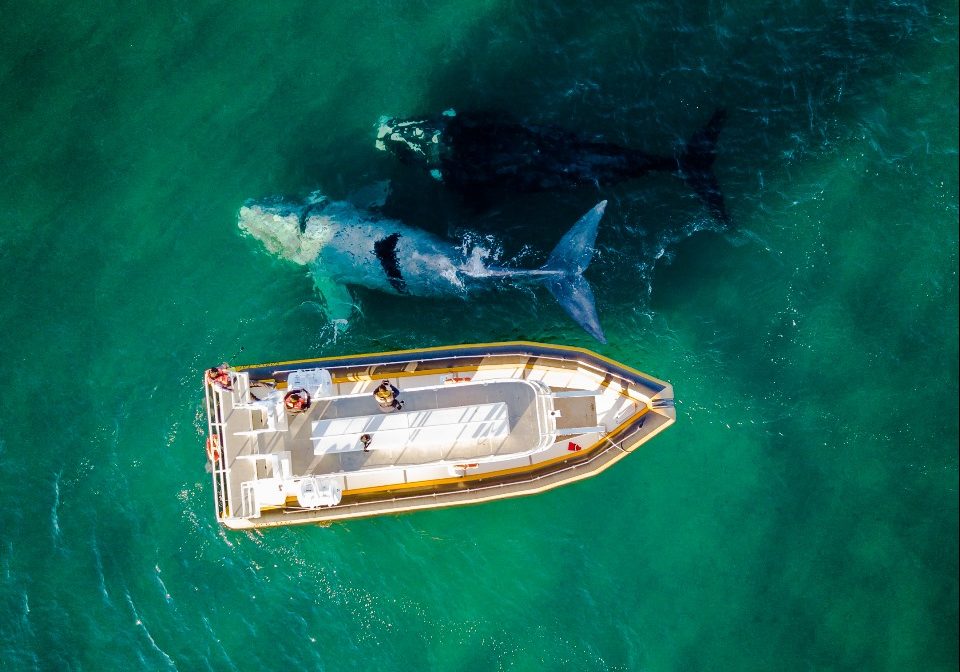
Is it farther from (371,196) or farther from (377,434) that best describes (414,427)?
(371,196)

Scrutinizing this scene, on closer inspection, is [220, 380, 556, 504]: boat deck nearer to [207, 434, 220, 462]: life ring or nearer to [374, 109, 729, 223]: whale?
[207, 434, 220, 462]: life ring

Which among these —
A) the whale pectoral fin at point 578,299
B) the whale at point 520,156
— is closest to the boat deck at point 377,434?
the whale pectoral fin at point 578,299

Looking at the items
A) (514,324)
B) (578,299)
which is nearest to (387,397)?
(514,324)

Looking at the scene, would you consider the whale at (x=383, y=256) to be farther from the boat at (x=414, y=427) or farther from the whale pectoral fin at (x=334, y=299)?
the boat at (x=414, y=427)

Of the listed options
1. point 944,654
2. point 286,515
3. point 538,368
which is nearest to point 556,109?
point 538,368

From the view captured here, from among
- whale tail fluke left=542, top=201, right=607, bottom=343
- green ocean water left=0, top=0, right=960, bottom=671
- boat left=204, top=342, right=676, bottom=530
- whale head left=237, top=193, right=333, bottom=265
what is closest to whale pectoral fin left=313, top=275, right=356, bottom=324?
green ocean water left=0, top=0, right=960, bottom=671

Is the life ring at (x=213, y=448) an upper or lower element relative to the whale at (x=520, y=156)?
lower
